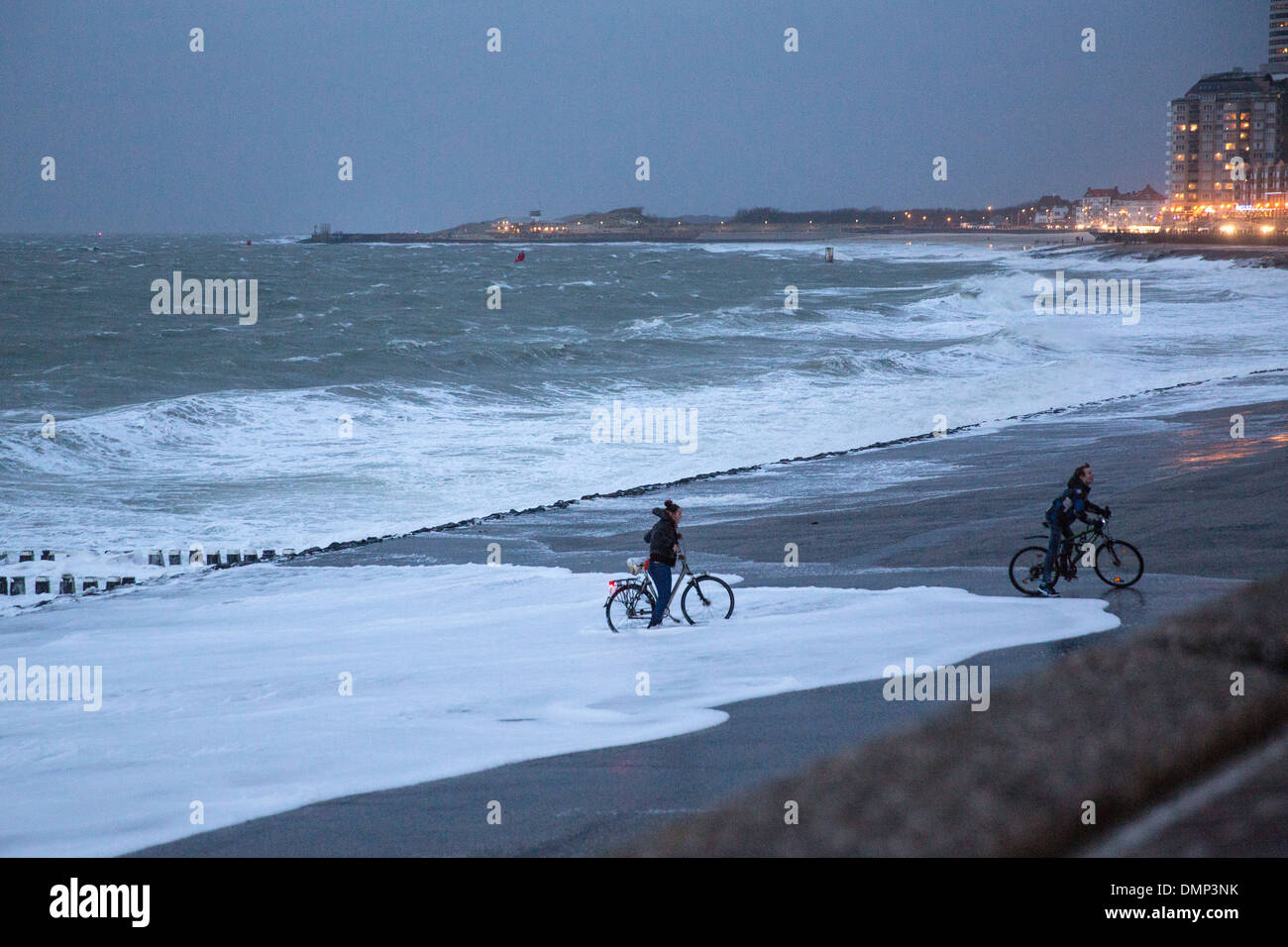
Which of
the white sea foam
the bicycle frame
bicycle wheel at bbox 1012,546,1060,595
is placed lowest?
the white sea foam

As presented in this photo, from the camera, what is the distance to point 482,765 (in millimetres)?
8242

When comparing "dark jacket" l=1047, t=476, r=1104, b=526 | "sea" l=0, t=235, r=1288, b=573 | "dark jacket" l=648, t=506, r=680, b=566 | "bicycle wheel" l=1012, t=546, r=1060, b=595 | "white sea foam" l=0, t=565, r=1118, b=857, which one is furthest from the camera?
"sea" l=0, t=235, r=1288, b=573

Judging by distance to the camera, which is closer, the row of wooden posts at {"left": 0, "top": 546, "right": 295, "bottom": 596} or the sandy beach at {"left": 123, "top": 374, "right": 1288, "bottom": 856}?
the sandy beach at {"left": 123, "top": 374, "right": 1288, "bottom": 856}

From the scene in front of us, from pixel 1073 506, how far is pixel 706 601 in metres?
4.08

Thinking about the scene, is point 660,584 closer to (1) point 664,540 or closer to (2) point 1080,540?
(1) point 664,540

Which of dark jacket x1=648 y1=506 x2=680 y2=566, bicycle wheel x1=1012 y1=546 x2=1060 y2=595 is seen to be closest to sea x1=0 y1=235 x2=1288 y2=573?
dark jacket x1=648 y1=506 x2=680 y2=566

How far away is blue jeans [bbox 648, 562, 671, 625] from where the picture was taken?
41.6 ft

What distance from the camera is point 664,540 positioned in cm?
1277

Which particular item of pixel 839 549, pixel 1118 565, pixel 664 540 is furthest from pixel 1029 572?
pixel 664 540

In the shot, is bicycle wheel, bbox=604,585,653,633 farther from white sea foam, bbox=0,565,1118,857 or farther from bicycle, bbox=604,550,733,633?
white sea foam, bbox=0,565,1118,857

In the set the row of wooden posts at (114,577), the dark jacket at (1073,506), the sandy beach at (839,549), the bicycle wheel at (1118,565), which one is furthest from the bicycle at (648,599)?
the row of wooden posts at (114,577)
